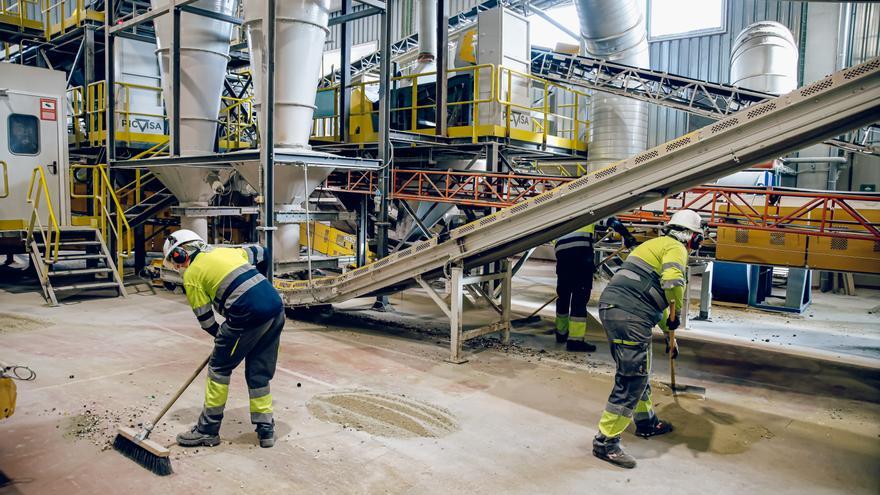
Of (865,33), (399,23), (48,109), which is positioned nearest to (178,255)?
(48,109)

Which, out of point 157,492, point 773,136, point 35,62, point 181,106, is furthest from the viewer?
point 35,62

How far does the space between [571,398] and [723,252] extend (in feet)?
12.5

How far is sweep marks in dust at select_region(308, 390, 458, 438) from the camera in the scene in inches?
200

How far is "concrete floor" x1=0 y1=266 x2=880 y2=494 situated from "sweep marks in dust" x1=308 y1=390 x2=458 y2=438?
80mm

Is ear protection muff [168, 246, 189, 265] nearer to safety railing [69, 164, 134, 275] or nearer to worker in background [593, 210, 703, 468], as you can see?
worker in background [593, 210, 703, 468]

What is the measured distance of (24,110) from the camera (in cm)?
1070

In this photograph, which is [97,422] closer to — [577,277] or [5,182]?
[577,277]

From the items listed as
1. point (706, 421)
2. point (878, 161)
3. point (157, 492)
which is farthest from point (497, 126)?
point (878, 161)

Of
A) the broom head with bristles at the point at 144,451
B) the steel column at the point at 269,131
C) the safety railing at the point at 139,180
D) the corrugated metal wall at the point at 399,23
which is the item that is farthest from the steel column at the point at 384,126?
the corrugated metal wall at the point at 399,23

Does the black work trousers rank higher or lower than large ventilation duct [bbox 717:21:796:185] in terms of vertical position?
lower

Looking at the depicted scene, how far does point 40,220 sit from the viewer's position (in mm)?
10969

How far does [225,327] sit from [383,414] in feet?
5.50

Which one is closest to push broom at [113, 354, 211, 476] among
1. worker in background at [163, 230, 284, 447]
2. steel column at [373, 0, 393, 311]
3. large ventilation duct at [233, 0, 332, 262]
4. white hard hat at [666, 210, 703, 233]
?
worker in background at [163, 230, 284, 447]

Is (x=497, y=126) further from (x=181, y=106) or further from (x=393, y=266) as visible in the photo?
(x=181, y=106)
